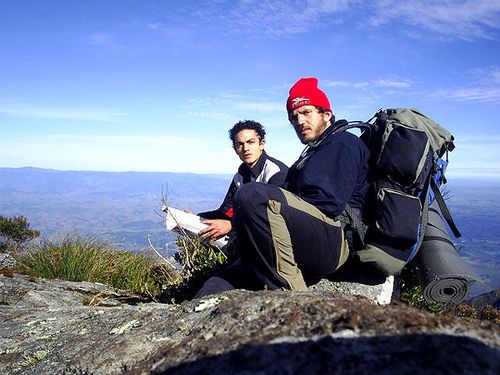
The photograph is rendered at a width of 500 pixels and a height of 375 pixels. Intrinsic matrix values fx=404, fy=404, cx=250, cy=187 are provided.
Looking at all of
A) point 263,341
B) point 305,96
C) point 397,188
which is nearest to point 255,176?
point 305,96

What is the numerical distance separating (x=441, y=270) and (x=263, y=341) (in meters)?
3.00

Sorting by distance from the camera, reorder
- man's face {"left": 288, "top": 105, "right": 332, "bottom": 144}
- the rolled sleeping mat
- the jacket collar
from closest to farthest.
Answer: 1. the rolled sleeping mat
2. man's face {"left": 288, "top": 105, "right": 332, "bottom": 144}
3. the jacket collar

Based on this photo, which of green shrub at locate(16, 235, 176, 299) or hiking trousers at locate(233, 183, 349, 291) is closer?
hiking trousers at locate(233, 183, 349, 291)

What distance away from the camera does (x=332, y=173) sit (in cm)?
371

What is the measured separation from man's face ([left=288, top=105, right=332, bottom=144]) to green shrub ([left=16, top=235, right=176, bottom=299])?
327 centimetres

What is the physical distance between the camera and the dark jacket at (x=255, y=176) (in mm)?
5891

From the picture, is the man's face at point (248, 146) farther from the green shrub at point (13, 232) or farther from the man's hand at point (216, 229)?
the green shrub at point (13, 232)

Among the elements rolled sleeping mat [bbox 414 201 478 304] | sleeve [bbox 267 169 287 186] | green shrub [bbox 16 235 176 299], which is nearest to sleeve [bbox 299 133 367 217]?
rolled sleeping mat [bbox 414 201 478 304]

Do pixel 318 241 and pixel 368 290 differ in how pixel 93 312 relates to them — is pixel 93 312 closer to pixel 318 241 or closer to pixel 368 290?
pixel 318 241

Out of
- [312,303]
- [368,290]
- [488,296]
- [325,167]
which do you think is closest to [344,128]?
[325,167]

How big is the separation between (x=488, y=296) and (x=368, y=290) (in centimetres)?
1139

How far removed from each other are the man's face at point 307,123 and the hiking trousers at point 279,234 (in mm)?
1286

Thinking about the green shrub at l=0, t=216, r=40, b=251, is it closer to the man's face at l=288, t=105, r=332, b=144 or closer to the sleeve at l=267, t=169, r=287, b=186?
the sleeve at l=267, t=169, r=287, b=186

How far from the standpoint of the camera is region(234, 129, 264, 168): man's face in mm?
6527
